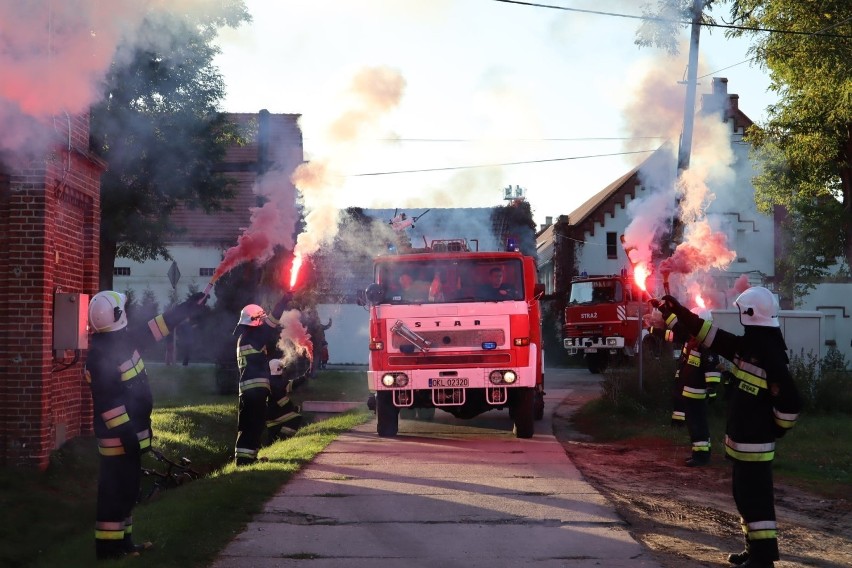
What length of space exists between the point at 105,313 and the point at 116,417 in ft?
2.47

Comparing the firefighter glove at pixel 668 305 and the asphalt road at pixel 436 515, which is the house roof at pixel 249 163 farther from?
the firefighter glove at pixel 668 305

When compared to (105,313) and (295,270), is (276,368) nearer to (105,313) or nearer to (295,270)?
(295,270)

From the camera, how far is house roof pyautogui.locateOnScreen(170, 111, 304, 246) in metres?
17.7

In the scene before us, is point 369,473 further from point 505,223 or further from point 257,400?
point 505,223

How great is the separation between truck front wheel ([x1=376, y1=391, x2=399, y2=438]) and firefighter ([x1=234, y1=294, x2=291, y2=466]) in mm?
2474

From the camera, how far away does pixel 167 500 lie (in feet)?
30.9

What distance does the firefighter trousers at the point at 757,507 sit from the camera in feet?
22.3

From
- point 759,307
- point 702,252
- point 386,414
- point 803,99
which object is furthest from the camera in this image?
point 803,99

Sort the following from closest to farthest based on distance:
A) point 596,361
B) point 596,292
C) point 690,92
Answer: point 690,92 < point 596,292 < point 596,361

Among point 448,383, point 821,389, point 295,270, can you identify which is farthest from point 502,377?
point 821,389

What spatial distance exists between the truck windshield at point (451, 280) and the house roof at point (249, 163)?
2.24m

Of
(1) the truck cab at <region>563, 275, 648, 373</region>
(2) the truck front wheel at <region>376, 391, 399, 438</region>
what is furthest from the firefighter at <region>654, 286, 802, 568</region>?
(1) the truck cab at <region>563, 275, 648, 373</region>

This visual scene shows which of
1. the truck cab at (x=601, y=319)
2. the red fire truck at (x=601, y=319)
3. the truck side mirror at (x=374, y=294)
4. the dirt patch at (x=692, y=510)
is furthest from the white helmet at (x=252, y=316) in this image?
the truck cab at (x=601, y=319)

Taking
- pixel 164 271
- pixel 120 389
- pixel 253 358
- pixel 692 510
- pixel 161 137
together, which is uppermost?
pixel 161 137
